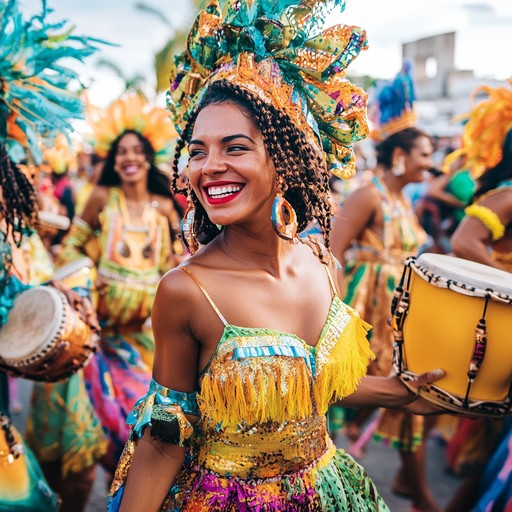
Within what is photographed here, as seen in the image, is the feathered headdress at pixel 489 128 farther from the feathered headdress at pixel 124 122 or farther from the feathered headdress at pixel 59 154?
the feathered headdress at pixel 59 154

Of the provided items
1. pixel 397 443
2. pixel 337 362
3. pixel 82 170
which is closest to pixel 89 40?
pixel 337 362

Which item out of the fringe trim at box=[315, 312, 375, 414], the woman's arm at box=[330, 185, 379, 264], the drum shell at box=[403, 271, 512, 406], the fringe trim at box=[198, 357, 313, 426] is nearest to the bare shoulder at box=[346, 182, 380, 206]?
the woman's arm at box=[330, 185, 379, 264]

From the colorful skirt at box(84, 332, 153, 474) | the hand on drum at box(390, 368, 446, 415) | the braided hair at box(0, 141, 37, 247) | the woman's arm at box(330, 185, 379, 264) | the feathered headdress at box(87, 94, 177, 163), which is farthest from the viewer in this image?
the feathered headdress at box(87, 94, 177, 163)

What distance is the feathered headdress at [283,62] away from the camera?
6.19 ft

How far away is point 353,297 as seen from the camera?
15.7ft

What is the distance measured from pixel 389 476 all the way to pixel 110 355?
7.30ft

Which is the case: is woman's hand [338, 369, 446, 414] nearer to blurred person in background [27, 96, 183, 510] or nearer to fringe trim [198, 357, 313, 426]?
fringe trim [198, 357, 313, 426]

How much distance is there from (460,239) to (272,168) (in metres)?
2.18

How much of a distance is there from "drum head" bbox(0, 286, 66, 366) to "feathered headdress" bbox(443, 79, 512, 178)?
2791 mm

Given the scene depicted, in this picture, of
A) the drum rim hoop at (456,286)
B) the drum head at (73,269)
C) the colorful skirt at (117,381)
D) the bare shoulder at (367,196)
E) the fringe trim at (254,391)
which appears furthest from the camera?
the bare shoulder at (367,196)

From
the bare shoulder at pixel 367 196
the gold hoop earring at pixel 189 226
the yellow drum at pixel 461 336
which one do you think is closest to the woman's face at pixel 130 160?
the bare shoulder at pixel 367 196

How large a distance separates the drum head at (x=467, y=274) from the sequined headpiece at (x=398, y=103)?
277cm

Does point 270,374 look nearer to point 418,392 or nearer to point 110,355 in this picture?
point 418,392

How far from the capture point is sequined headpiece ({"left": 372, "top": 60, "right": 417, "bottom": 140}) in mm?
Result: 4992
